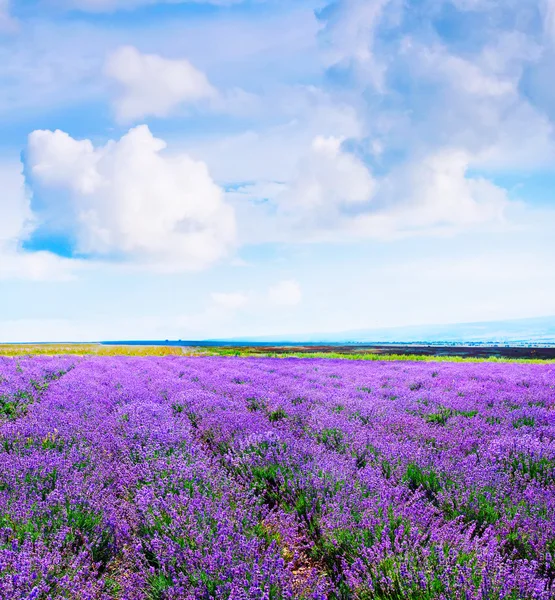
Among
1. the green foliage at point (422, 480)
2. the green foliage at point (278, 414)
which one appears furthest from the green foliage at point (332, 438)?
the green foliage at point (278, 414)

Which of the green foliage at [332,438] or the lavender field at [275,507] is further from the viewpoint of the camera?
the green foliage at [332,438]

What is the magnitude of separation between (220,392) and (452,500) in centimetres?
492

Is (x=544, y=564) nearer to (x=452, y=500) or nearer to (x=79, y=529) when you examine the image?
(x=452, y=500)

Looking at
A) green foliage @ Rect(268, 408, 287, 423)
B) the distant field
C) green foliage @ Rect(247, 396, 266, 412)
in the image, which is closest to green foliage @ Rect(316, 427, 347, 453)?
green foliage @ Rect(268, 408, 287, 423)

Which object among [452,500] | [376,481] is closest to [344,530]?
[376,481]

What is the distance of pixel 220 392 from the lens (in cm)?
738

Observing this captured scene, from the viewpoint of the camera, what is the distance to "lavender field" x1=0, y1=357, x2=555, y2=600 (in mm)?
1984

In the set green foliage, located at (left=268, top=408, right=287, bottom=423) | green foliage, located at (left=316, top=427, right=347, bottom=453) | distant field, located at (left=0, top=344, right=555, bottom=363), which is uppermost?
green foliage, located at (left=316, top=427, right=347, bottom=453)

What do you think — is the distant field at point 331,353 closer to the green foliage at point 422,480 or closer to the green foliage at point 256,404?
the green foliage at point 256,404

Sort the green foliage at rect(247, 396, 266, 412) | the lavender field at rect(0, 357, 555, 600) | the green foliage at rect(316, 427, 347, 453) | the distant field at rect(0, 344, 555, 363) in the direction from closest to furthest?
the lavender field at rect(0, 357, 555, 600) → the green foliage at rect(316, 427, 347, 453) → the green foliage at rect(247, 396, 266, 412) → the distant field at rect(0, 344, 555, 363)

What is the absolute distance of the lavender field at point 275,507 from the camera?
198cm

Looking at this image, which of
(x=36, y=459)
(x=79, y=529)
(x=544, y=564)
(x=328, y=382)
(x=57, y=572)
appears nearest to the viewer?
(x=57, y=572)

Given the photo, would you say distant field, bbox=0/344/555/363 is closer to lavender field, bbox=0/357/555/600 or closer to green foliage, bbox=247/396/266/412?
green foliage, bbox=247/396/266/412

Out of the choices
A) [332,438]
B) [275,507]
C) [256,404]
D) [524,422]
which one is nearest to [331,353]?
[256,404]
